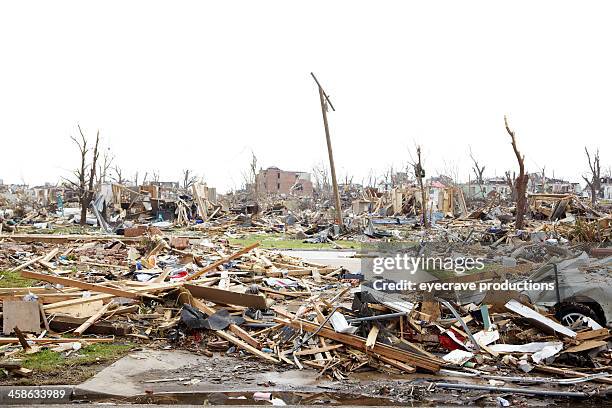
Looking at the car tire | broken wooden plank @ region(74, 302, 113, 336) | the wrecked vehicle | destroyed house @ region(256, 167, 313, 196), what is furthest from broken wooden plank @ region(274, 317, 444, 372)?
destroyed house @ region(256, 167, 313, 196)

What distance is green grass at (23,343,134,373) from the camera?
23.6ft

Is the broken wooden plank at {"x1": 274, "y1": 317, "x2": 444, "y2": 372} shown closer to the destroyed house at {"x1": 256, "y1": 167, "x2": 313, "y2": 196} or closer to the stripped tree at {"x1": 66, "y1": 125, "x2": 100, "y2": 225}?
the stripped tree at {"x1": 66, "y1": 125, "x2": 100, "y2": 225}

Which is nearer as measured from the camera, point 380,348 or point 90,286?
point 380,348

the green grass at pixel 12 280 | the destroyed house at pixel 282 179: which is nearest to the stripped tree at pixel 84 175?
the green grass at pixel 12 280

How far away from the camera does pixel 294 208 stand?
44219mm

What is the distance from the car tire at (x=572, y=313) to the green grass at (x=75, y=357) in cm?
593

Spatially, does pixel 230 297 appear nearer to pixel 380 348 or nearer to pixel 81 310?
pixel 81 310

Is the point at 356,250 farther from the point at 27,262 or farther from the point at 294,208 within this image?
the point at 294,208

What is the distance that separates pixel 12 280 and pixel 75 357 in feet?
20.3

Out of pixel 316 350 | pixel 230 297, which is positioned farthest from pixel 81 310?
pixel 316 350

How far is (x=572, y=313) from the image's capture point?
8148 mm

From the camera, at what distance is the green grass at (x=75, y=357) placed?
718 cm

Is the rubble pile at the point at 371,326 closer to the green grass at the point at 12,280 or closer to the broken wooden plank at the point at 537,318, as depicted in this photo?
the broken wooden plank at the point at 537,318

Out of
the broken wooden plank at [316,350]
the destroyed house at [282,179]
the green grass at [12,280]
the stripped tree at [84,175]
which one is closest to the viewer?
the broken wooden plank at [316,350]
